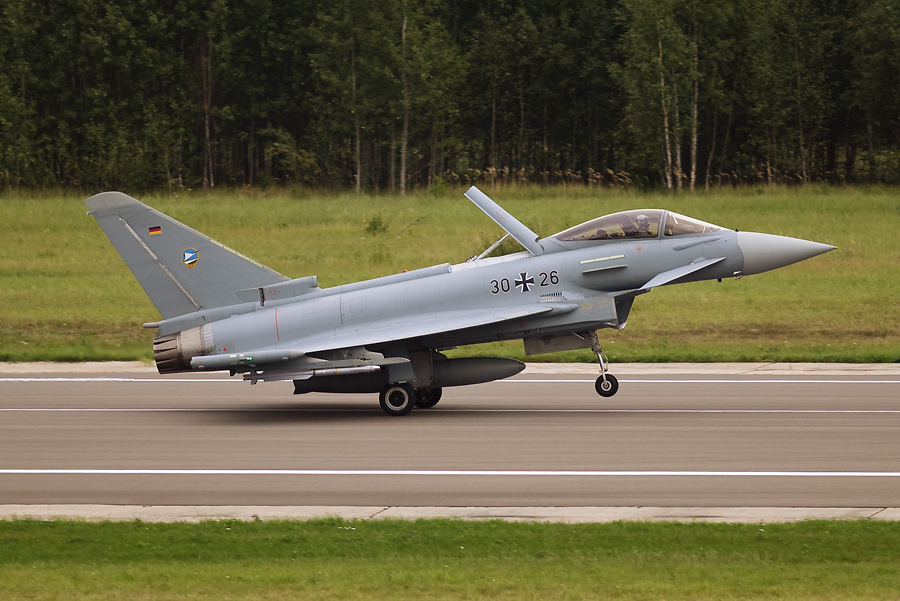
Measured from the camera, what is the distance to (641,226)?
15.9m

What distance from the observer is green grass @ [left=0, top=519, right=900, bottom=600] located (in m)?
7.78

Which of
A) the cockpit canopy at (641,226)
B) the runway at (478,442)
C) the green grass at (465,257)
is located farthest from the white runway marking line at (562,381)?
the cockpit canopy at (641,226)

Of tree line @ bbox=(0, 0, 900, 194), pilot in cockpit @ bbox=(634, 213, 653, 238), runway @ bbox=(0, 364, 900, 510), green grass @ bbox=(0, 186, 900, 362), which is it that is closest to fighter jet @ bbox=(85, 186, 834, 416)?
pilot in cockpit @ bbox=(634, 213, 653, 238)

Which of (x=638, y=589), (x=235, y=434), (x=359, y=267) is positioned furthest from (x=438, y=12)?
(x=638, y=589)

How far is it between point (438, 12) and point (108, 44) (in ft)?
69.6

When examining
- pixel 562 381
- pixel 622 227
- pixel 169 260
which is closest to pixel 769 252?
pixel 622 227

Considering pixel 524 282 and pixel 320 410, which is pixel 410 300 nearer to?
pixel 524 282

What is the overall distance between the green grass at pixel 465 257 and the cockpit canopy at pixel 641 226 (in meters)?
5.27

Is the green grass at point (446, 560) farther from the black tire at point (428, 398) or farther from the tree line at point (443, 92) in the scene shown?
the tree line at point (443, 92)

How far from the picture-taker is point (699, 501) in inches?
422

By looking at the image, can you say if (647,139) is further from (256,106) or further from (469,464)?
(469,464)

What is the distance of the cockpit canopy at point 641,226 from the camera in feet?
52.1

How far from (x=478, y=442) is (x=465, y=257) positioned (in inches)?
713

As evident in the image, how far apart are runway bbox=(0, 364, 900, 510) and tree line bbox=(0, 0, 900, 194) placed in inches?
1168
